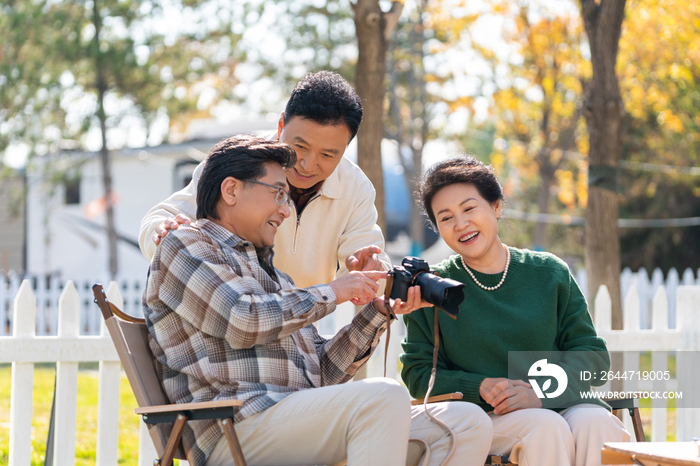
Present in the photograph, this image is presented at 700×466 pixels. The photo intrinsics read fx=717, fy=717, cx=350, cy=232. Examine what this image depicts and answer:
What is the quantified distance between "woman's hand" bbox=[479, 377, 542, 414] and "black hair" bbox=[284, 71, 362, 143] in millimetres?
1172

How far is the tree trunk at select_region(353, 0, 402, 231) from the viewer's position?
4891 millimetres

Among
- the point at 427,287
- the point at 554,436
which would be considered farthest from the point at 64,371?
the point at 554,436

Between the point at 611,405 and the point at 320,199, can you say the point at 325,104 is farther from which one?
the point at 611,405

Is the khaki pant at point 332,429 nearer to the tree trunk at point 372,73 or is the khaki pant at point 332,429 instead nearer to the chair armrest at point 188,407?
the chair armrest at point 188,407

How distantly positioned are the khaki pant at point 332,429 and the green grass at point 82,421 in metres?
2.48

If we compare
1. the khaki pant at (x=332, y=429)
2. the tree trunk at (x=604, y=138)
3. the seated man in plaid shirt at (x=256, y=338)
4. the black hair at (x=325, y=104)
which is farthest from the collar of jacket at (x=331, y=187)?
the tree trunk at (x=604, y=138)

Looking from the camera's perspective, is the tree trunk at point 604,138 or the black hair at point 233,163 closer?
the black hair at point 233,163

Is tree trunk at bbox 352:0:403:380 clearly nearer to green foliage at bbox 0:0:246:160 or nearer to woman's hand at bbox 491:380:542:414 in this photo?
woman's hand at bbox 491:380:542:414

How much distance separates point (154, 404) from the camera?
2.41 metres

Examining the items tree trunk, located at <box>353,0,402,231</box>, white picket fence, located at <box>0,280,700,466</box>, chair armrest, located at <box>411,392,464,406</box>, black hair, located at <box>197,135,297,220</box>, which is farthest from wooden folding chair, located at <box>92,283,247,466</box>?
tree trunk, located at <box>353,0,402,231</box>

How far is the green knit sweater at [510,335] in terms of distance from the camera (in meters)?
2.84

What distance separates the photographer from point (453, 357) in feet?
9.52

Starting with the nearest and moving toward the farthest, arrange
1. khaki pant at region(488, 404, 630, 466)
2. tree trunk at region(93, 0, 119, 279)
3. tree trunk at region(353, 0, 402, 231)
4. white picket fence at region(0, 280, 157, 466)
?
1. khaki pant at region(488, 404, 630, 466)
2. white picket fence at region(0, 280, 157, 466)
3. tree trunk at region(353, 0, 402, 231)
4. tree trunk at region(93, 0, 119, 279)

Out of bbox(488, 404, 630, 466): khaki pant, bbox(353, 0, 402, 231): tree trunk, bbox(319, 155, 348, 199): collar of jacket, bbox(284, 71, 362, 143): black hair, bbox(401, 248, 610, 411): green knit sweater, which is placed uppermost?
bbox(353, 0, 402, 231): tree trunk
